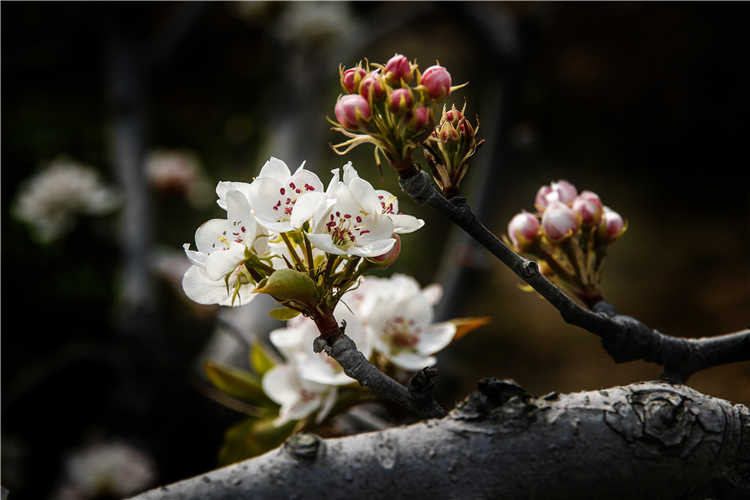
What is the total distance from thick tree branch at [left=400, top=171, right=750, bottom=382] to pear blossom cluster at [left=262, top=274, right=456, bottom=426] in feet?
0.39

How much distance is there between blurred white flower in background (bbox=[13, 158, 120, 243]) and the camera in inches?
48.2

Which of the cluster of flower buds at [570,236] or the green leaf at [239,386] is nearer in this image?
the cluster of flower buds at [570,236]

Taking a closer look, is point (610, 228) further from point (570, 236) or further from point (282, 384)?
point (282, 384)

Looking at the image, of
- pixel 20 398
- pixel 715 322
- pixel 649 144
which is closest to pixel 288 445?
pixel 20 398

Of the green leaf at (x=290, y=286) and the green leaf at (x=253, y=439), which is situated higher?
the green leaf at (x=290, y=286)

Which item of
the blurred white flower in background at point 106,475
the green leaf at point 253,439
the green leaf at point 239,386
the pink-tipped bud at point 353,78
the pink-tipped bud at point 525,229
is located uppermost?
the pink-tipped bud at point 525,229

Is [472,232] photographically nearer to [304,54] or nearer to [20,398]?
[20,398]

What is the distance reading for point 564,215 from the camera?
41 centimetres

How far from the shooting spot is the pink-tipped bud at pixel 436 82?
307mm

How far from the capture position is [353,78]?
316 millimetres

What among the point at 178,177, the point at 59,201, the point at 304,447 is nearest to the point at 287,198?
the point at 304,447

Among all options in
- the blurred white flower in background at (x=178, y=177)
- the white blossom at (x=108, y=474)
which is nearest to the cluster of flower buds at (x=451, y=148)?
the white blossom at (x=108, y=474)

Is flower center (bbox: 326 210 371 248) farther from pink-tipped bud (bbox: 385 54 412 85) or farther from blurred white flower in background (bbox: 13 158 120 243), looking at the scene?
blurred white flower in background (bbox: 13 158 120 243)

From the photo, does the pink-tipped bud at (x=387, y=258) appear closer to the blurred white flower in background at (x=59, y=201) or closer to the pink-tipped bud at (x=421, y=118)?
the pink-tipped bud at (x=421, y=118)
